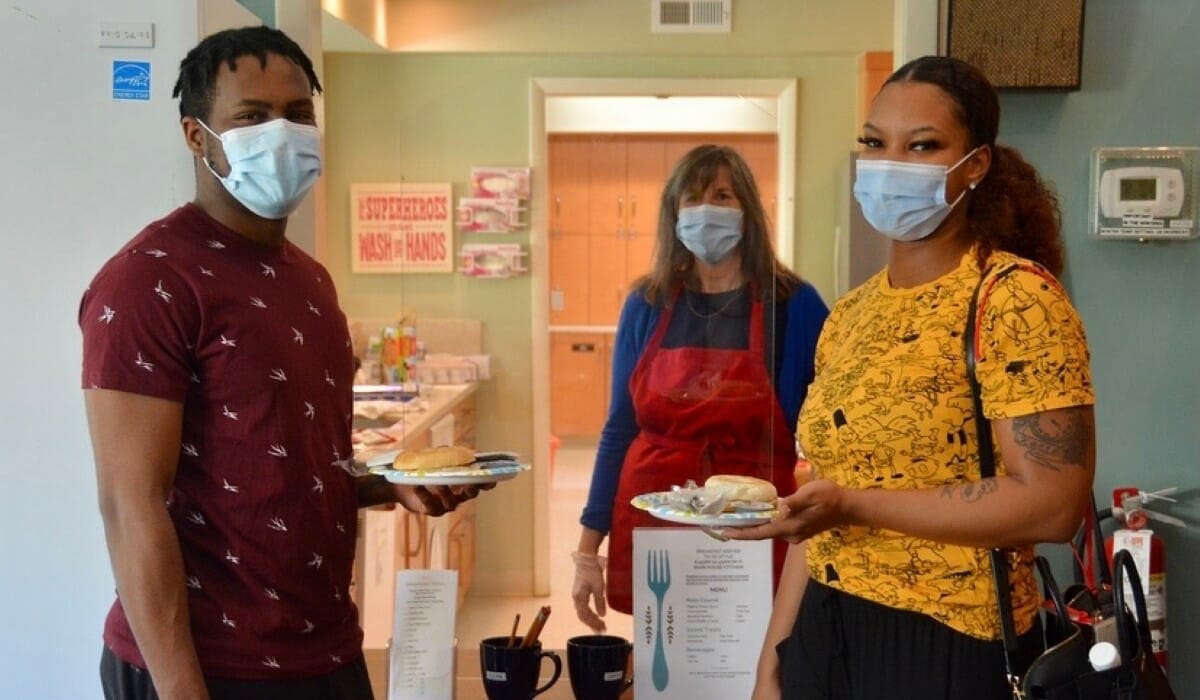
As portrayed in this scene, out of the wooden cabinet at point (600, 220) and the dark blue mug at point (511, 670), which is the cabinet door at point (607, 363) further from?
the dark blue mug at point (511, 670)

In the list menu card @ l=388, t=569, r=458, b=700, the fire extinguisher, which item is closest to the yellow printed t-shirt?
menu card @ l=388, t=569, r=458, b=700

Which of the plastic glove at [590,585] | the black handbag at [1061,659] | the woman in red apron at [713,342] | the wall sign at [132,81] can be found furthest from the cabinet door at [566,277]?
the black handbag at [1061,659]

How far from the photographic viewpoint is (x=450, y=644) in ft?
6.70

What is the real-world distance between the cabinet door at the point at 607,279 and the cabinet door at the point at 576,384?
50 millimetres

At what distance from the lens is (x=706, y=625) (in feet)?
6.66

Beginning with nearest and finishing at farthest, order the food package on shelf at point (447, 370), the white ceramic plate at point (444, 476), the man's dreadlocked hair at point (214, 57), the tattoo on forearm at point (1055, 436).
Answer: the tattoo on forearm at point (1055, 436) < the man's dreadlocked hair at point (214, 57) < the white ceramic plate at point (444, 476) < the food package on shelf at point (447, 370)

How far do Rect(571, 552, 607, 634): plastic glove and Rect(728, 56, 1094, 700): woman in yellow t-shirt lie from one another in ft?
2.51

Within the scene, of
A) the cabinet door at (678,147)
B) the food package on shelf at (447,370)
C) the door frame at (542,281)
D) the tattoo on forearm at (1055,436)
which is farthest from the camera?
the food package on shelf at (447,370)

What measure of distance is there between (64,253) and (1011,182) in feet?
5.09

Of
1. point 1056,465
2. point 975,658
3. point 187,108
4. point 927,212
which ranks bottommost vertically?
point 975,658

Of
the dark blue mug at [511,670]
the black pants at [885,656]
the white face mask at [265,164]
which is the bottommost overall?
the dark blue mug at [511,670]

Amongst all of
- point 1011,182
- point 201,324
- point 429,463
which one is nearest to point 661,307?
point 429,463

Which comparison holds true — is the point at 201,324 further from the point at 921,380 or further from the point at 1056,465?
the point at 1056,465

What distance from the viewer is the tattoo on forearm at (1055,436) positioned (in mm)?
1218
